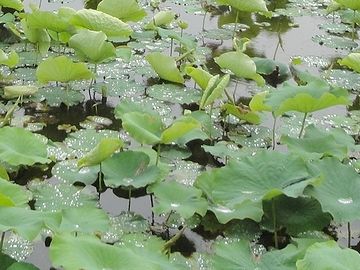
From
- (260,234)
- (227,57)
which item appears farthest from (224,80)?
(260,234)

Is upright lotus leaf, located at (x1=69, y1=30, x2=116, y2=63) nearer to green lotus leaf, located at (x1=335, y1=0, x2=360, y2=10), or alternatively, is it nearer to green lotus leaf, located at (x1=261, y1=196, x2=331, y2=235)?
green lotus leaf, located at (x1=261, y1=196, x2=331, y2=235)

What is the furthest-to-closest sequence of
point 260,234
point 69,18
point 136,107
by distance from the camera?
point 69,18 → point 136,107 → point 260,234

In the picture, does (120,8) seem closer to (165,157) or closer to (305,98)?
(165,157)

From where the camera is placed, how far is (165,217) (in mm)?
1693

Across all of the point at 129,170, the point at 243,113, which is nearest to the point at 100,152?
the point at 129,170

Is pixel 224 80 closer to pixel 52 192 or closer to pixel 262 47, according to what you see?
pixel 52 192

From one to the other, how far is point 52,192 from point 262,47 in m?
1.47

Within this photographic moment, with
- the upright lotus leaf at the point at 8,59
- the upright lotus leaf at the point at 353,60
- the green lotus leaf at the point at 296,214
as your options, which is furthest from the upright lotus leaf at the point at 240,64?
the green lotus leaf at the point at 296,214

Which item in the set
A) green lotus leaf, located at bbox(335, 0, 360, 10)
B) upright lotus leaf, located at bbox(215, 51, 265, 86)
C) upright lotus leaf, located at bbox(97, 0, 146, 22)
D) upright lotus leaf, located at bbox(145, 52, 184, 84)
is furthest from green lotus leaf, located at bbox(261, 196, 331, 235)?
green lotus leaf, located at bbox(335, 0, 360, 10)

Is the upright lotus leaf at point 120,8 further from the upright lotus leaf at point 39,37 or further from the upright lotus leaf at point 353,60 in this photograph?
the upright lotus leaf at point 353,60

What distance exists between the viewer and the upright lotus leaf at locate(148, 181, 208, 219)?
1.59m

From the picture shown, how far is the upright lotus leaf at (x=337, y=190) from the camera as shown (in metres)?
1.52

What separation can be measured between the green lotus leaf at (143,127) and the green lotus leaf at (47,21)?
2.22ft

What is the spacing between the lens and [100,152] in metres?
1.64
